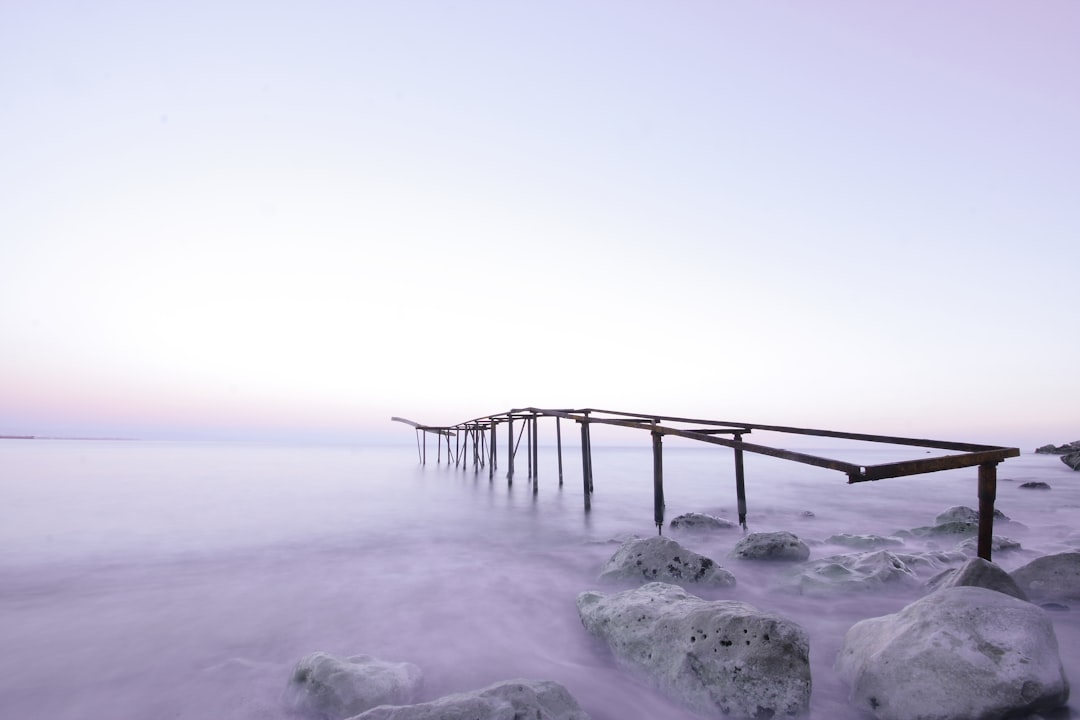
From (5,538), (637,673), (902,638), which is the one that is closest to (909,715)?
(902,638)

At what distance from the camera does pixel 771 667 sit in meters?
3.48

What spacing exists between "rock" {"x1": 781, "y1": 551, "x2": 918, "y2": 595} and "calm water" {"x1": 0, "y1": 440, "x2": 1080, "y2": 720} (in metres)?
0.25

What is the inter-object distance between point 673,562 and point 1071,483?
2976cm

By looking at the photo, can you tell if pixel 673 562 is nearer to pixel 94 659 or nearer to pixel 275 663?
pixel 275 663

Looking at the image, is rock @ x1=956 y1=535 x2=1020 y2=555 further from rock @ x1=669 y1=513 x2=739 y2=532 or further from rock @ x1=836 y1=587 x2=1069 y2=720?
rock @ x1=836 y1=587 x2=1069 y2=720

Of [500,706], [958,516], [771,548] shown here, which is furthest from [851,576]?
[958,516]

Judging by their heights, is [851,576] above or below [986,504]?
below

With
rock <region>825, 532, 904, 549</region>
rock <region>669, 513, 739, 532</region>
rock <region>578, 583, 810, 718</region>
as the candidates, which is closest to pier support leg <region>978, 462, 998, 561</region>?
rock <region>578, 583, 810, 718</region>

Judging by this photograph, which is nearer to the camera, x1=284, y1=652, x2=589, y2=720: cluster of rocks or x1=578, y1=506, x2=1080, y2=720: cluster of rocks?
x1=284, y1=652, x2=589, y2=720: cluster of rocks

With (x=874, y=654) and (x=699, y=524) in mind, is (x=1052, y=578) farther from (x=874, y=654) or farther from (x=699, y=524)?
(x=699, y=524)

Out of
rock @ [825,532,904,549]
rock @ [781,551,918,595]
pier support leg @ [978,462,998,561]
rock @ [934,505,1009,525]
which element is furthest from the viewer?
rock @ [934,505,1009,525]

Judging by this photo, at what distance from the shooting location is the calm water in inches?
169

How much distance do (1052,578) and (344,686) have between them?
24.1 ft

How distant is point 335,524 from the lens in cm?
1334
